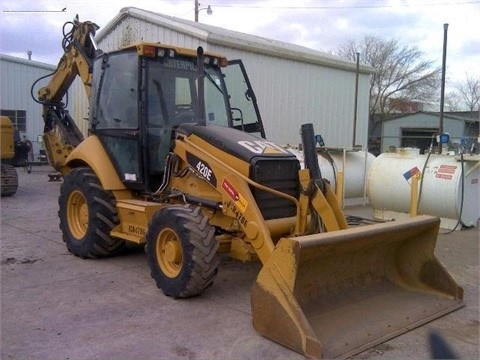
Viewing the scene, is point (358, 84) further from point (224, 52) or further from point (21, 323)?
point (21, 323)

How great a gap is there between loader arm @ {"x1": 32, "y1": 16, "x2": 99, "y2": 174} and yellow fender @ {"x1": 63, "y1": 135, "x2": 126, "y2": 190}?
0.96m

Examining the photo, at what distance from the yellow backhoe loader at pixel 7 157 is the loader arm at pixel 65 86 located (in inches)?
147

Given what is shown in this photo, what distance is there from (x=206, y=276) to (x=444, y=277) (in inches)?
92.9

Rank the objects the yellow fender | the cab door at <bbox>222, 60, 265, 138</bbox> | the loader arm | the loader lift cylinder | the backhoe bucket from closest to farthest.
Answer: the backhoe bucket
the loader lift cylinder
the yellow fender
the cab door at <bbox>222, 60, 265, 138</bbox>
the loader arm

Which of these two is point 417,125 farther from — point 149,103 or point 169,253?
point 169,253

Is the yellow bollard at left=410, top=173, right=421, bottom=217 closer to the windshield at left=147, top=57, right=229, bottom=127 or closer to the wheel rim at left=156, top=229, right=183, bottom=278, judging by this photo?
the windshield at left=147, top=57, right=229, bottom=127

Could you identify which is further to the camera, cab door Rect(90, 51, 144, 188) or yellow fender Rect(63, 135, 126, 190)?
yellow fender Rect(63, 135, 126, 190)

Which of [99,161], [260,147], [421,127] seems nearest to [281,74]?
[99,161]

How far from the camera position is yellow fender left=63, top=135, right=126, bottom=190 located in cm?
660

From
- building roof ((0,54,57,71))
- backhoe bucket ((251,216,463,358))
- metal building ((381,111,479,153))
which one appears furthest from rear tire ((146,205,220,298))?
metal building ((381,111,479,153))

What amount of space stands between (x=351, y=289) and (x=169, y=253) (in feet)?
5.87

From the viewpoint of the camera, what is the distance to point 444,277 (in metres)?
5.39

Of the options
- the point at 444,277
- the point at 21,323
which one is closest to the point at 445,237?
the point at 444,277

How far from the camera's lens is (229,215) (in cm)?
535
